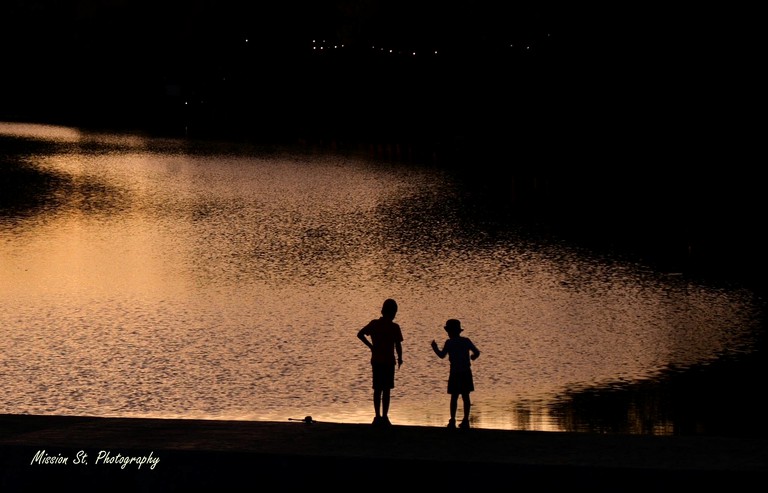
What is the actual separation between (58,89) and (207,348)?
460 ft

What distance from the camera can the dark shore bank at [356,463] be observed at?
46.6 ft

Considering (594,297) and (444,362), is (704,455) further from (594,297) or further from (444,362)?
(594,297)

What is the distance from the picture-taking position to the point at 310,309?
2917 cm

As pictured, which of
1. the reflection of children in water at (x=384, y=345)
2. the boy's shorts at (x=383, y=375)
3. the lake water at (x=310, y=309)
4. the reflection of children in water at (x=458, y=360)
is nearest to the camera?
the reflection of children in water at (x=458, y=360)

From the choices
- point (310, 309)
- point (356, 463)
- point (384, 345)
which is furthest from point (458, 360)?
point (310, 309)

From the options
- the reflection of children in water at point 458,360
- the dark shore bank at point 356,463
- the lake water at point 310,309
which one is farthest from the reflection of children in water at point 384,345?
the lake water at point 310,309

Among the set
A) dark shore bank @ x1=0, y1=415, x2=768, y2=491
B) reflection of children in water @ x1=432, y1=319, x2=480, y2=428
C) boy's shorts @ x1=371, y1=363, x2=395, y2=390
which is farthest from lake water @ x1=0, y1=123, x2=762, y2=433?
dark shore bank @ x1=0, y1=415, x2=768, y2=491

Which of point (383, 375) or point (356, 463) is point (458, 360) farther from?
point (356, 463)

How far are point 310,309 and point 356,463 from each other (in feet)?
48.1

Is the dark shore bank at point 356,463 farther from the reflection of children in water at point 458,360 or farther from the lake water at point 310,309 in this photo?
the lake water at point 310,309

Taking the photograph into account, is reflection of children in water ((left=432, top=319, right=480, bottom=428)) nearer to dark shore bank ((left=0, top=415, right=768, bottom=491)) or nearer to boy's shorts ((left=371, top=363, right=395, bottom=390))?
boy's shorts ((left=371, top=363, right=395, bottom=390))

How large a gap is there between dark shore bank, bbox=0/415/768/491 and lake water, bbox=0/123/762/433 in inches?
165

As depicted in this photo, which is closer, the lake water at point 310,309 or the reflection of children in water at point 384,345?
the reflection of children in water at point 384,345

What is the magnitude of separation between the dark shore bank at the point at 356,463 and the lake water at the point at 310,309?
4.19 m
